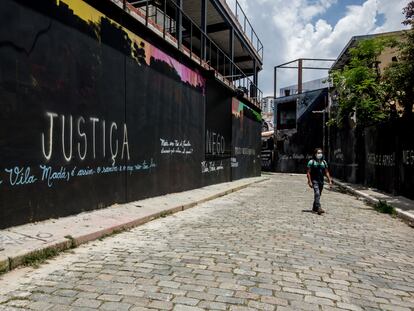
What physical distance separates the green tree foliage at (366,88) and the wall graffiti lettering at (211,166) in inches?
272

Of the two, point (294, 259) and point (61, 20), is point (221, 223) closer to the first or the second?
point (294, 259)

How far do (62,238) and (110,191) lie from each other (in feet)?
12.0

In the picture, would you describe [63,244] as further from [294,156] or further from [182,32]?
[294,156]

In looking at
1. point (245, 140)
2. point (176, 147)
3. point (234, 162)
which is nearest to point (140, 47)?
point (176, 147)

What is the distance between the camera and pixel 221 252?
6.19 m

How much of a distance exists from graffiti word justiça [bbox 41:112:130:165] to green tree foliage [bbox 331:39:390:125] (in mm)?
13646

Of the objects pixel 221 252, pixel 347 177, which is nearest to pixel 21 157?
pixel 221 252

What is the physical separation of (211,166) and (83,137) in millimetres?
10422

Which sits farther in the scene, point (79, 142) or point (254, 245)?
point (79, 142)

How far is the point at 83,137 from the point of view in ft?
28.7

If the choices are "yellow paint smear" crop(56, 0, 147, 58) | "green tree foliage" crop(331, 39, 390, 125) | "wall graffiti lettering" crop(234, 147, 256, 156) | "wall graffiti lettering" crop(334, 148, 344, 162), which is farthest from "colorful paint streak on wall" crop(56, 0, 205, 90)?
"wall graffiti lettering" crop(334, 148, 344, 162)

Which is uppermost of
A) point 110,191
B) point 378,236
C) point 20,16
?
point 20,16

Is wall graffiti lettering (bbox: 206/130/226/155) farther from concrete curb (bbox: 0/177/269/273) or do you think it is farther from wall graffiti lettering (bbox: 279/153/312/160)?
wall graffiti lettering (bbox: 279/153/312/160)

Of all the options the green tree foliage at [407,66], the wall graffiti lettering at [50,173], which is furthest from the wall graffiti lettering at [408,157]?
the wall graffiti lettering at [50,173]
